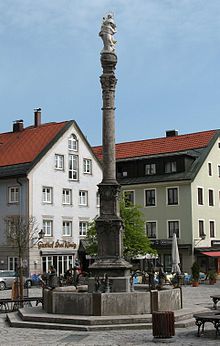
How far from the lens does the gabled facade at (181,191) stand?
53.5 metres

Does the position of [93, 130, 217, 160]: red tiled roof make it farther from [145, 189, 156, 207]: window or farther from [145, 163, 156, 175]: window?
[145, 189, 156, 207]: window

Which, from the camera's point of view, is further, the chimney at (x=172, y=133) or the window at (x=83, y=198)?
the chimney at (x=172, y=133)

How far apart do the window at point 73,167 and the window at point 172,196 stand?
27.3ft

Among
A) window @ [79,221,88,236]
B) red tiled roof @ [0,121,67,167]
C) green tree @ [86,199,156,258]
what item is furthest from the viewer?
window @ [79,221,88,236]

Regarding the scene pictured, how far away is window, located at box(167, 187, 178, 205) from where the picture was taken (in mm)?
54594

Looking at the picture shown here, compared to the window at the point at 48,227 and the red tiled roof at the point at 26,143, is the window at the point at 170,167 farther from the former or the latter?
the window at the point at 48,227

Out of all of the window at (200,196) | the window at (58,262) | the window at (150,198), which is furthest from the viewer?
the window at (150,198)

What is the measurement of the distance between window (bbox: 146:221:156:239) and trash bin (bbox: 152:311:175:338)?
40998 millimetres

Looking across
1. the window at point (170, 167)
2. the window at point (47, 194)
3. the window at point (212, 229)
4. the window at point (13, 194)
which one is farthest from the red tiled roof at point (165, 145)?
the window at point (13, 194)

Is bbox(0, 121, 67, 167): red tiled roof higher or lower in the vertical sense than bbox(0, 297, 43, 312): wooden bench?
higher

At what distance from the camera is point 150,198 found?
56.3 m

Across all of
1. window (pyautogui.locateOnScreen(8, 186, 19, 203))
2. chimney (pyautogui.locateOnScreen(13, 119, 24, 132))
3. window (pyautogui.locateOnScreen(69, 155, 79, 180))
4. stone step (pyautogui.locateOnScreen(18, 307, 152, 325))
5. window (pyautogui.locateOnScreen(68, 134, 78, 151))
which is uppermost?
chimney (pyautogui.locateOnScreen(13, 119, 24, 132))

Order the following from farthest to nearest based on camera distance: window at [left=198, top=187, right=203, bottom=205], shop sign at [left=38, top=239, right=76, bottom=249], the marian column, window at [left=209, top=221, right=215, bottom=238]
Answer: window at [left=209, top=221, right=215, bottom=238]
window at [left=198, top=187, right=203, bottom=205]
shop sign at [left=38, top=239, right=76, bottom=249]
the marian column

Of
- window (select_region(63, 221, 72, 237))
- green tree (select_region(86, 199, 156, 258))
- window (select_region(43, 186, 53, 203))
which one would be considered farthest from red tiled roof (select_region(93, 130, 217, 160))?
green tree (select_region(86, 199, 156, 258))
